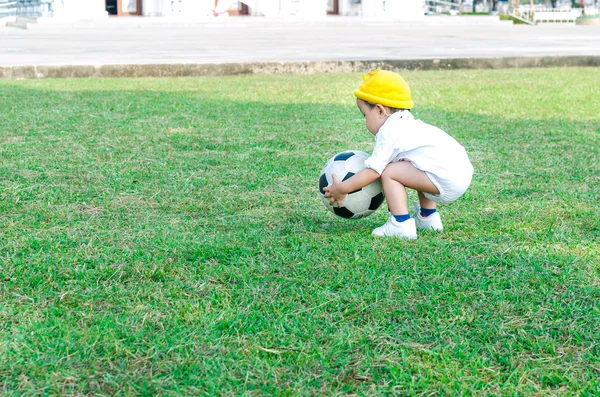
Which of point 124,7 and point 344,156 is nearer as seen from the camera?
point 344,156

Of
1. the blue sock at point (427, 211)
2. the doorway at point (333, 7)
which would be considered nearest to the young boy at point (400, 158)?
the blue sock at point (427, 211)

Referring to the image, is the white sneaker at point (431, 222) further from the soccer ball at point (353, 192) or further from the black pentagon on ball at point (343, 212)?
the black pentagon on ball at point (343, 212)

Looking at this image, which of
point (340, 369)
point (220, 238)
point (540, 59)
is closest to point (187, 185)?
point (220, 238)

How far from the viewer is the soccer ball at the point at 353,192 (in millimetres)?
3590

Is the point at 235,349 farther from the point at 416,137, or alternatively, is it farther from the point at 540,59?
the point at 540,59

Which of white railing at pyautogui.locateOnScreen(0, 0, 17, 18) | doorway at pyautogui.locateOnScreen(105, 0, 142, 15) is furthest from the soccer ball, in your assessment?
white railing at pyautogui.locateOnScreen(0, 0, 17, 18)

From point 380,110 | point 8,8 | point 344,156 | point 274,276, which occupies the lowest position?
point 274,276

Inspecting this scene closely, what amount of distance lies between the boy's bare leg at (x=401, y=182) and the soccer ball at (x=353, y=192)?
10 centimetres

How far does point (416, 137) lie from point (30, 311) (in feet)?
5.90

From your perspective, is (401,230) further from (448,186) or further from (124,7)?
(124,7)

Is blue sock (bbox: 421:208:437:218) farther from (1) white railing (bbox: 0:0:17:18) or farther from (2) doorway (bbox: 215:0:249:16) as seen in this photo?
(1) white railing (bbox: 0:0:17:18)

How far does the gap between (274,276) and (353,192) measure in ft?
2.57

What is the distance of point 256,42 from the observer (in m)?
18.3

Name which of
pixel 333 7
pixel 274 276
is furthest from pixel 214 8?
pixel 274 276
